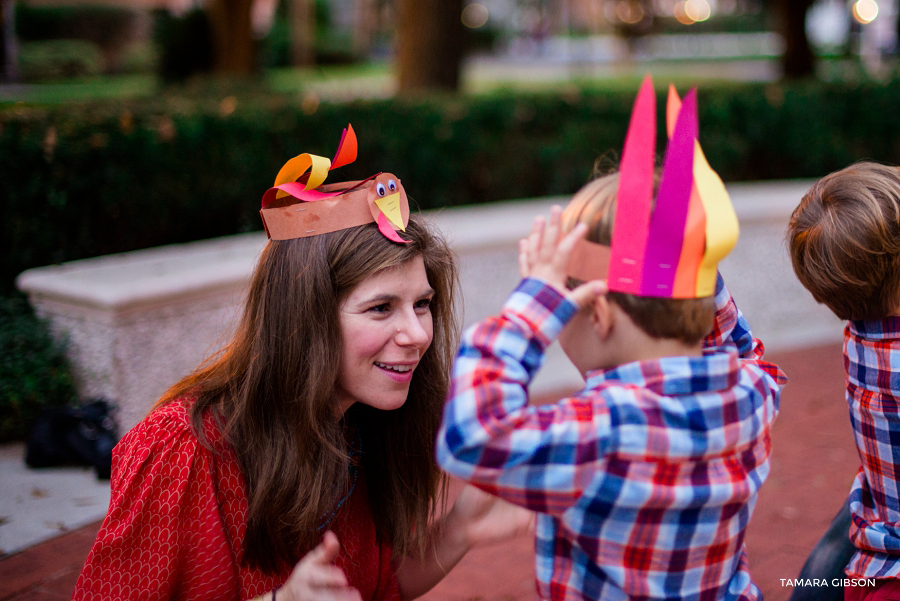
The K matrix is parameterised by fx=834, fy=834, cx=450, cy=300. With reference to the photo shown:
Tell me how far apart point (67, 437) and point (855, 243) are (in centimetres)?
Result: 384

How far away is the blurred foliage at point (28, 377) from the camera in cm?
444

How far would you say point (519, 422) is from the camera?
54.9 inches

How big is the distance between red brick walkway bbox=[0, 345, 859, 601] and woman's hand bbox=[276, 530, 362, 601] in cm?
191

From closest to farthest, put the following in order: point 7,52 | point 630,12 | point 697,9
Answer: point 7,52, point 630,12, point 697,9

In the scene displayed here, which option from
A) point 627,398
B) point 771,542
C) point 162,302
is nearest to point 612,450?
point 627,398

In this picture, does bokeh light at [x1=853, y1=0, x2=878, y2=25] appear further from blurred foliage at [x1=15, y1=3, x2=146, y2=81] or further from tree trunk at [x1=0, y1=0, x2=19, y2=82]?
tree trunk at [x1=0, y1=0, x2=19, y2=82]

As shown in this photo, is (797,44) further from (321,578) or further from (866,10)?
(866,10)

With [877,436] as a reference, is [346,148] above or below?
above

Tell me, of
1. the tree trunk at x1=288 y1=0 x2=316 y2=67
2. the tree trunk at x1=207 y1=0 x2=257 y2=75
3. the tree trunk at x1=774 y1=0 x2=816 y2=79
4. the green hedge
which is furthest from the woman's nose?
the tree trunk at x1=288 y1=0 x2=316 y2=67

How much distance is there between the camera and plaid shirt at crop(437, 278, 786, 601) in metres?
1.40

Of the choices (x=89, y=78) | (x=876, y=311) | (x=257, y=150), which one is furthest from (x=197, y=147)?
(x=89, y=78)

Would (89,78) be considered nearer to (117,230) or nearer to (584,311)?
(117,230)

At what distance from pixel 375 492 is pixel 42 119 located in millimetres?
4049

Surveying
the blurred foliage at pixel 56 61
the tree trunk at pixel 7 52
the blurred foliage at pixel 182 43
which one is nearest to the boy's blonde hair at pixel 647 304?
the blurred foliage at pixel 182 43
